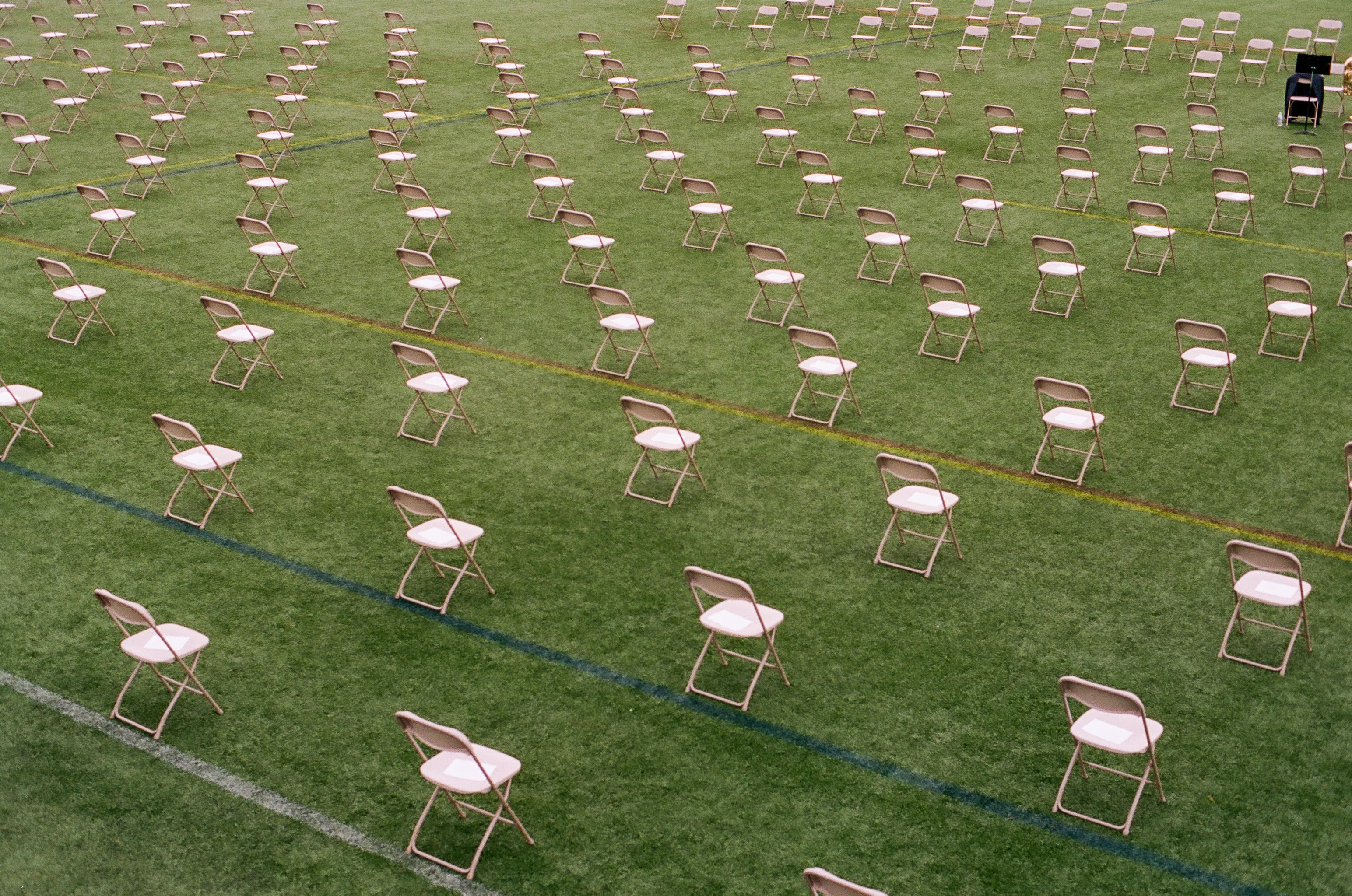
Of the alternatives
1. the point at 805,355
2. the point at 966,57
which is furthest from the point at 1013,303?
the point at 966,57

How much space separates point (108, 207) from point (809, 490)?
10969mm

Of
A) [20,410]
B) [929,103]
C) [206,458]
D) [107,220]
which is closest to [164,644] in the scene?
[206,458]

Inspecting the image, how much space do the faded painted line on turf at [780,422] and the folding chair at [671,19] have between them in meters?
15.5

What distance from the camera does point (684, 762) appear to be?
7.37 metres

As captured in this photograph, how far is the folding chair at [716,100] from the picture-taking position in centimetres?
2055

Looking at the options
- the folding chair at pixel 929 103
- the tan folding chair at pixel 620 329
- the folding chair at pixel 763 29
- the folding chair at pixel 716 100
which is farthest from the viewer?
the folding chair at pixel 763 29

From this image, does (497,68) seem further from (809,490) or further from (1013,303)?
(809,490)

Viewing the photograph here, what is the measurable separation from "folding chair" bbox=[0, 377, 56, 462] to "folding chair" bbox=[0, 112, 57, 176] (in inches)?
322

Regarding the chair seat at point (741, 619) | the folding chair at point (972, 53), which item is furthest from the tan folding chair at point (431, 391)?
the folding chair at point (972, 53)

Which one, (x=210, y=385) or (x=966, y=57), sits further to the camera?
(x=966, y=57)

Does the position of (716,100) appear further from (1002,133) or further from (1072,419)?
(1072,419)

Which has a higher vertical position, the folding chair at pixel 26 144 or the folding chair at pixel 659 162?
the folding chair at pixel 659 162

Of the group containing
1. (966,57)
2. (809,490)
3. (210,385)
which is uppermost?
(966,57)

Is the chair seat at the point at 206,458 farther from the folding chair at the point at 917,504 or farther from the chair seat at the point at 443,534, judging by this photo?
the folding chair at the point at 917,504
